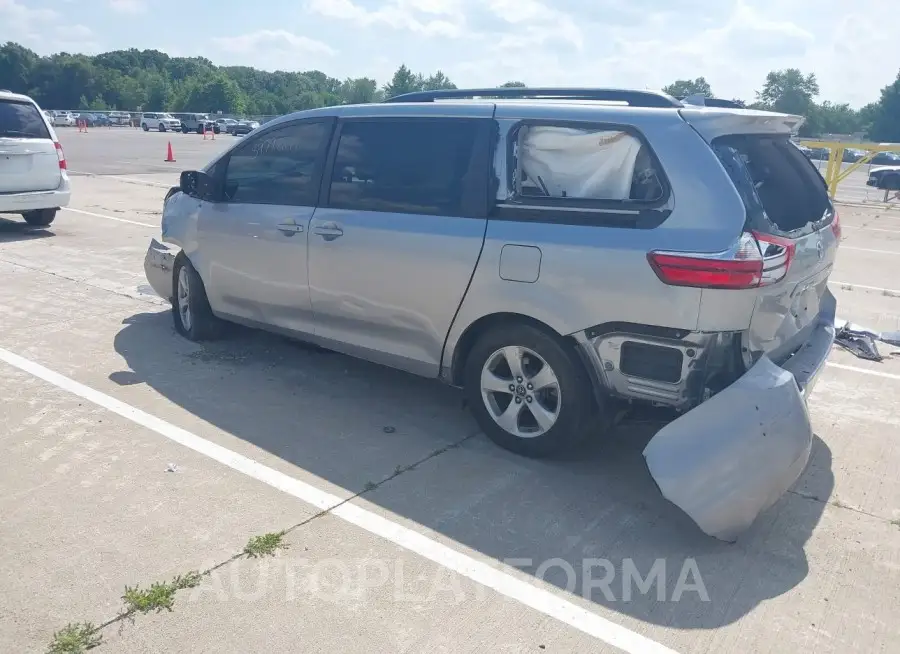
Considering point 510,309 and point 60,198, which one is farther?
point 60,198

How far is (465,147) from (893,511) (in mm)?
2895

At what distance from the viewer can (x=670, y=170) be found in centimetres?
366

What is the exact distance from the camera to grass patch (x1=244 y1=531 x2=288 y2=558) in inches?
130

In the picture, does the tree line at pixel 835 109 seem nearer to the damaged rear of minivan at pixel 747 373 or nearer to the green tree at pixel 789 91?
the green tree at pixel 789 91

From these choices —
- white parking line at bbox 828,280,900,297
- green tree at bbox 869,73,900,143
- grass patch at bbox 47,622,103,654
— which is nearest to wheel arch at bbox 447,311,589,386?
grass patch at bbox 47,622,103,654

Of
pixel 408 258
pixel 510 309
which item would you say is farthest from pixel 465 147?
pixel 510 309

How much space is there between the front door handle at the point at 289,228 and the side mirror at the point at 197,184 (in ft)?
2.81

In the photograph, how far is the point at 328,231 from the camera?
485 cm

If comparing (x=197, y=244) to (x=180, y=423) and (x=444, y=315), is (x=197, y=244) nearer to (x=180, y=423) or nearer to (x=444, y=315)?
(x=180, y=423)

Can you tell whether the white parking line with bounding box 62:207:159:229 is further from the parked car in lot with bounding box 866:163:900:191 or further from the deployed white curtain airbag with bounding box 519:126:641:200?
the parked car in lot with bounding box 866:163:900:191

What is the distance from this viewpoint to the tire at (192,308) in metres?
6.03

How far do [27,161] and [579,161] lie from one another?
9155 millimetres

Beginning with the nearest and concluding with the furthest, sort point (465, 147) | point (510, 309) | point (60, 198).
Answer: point (510, 309) → point (465, 147) → point (60, 198)

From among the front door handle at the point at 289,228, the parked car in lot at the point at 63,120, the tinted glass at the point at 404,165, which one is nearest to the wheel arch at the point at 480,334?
the tinted glass at the point at 404,165
